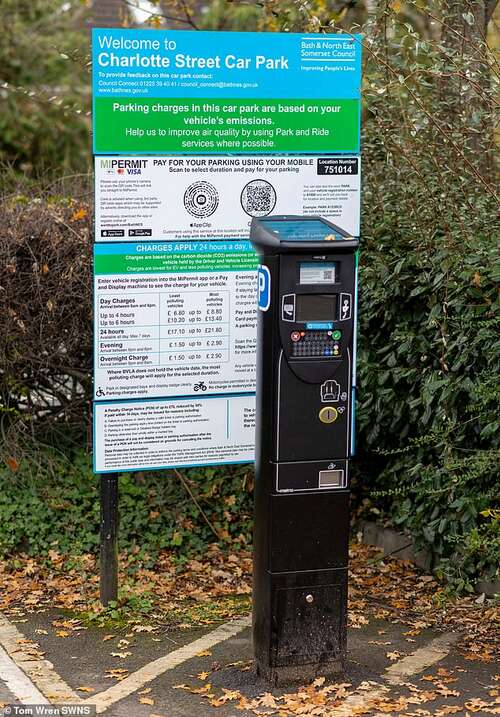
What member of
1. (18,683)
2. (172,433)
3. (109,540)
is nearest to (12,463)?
(109,540)

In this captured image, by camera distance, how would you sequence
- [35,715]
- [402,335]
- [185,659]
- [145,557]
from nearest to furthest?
[35,715] < [185,659] < [402,335] < [145,557]

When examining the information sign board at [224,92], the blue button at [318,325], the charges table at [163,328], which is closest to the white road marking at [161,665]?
the charges table at [163,328]

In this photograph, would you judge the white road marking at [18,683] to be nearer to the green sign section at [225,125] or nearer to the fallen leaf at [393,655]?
the fallen leaf at [393,655]

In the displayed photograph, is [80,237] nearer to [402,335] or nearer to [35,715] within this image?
[402,335]

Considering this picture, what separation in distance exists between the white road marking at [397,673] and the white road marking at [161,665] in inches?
34.3

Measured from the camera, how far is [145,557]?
6270 mm

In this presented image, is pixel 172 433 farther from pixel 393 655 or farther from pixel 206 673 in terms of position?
pixel 393 655

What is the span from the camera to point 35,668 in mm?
4727

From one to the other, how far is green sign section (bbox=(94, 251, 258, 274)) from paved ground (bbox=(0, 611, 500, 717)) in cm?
187

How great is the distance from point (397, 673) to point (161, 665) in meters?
1.11

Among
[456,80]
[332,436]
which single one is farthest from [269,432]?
[456,80]

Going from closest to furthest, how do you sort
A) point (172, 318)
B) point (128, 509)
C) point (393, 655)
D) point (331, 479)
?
point (331, 479) → point (393, 655) → point (172, 318) → point (128, 509)

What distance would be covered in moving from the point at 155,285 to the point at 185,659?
1858 mm

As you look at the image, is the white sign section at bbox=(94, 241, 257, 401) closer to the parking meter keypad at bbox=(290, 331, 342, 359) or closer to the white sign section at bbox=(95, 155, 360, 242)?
the white sign section at bbox=(95, 155, 360, 242)
